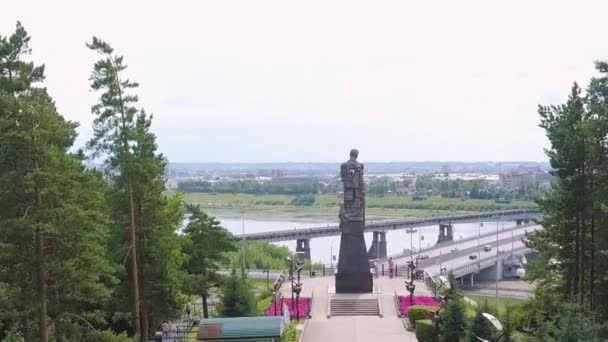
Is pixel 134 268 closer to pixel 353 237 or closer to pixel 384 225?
pixel 353 237

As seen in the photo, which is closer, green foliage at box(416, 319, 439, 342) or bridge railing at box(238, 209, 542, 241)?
green foliage at box(416, 319, 439, 342)

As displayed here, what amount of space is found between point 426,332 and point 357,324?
18.0 ft

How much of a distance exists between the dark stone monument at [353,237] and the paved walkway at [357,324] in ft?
3.54

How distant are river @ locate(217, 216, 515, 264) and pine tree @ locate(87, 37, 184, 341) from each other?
241ft

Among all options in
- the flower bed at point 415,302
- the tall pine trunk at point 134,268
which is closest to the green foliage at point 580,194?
the flower bed at point 415,302

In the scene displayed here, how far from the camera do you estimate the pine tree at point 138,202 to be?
2375 centimetres

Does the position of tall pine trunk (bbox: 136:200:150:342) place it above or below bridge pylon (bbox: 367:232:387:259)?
above

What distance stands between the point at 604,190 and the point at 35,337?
1675 cm

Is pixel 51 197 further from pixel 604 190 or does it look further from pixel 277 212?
pixel 277 212

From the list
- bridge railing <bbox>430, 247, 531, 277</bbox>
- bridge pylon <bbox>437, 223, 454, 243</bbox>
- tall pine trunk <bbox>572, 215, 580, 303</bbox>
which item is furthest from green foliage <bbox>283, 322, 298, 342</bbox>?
bridge pylon <bbox>437, 223, 454, 243</bbox>

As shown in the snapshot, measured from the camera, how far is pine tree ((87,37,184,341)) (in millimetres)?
23750

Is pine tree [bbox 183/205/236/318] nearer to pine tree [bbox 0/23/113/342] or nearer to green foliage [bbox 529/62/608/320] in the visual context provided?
pine tree [bbox 0/23/113/342]

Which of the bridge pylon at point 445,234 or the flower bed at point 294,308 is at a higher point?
the flower bed at point 294,308

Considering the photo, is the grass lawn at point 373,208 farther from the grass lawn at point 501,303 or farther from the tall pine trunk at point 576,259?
the tall pine trunk at point 576,259
